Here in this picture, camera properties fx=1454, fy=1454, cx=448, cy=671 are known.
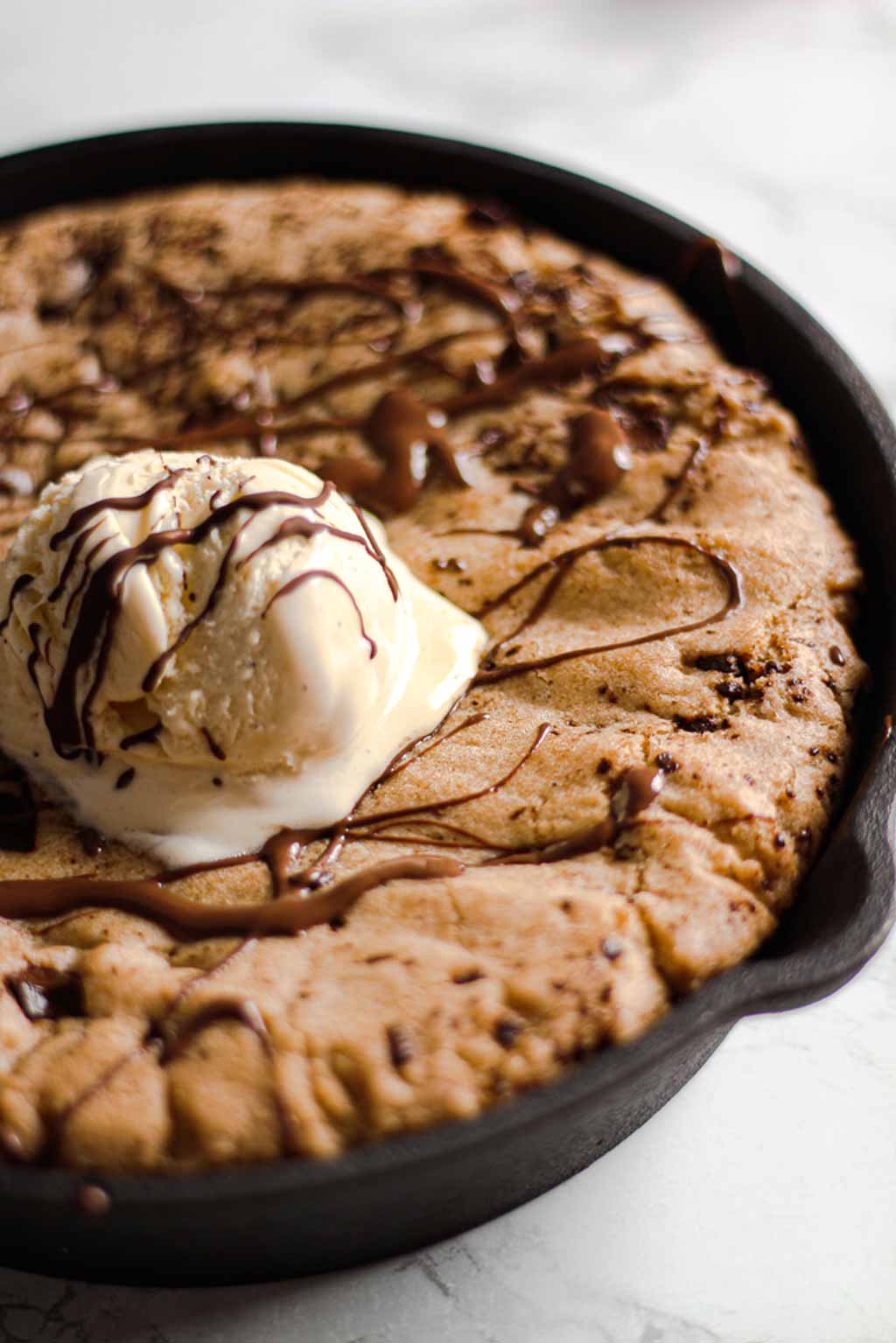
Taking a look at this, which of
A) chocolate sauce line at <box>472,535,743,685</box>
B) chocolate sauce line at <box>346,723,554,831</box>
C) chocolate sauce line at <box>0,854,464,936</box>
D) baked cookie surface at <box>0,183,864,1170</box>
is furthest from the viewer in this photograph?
chocolate sauce line at <box>472,535,743,685</box>

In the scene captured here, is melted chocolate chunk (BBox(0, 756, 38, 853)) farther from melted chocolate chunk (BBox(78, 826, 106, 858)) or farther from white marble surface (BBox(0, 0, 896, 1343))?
white marble surface (BBox(0, 0, 896, 1343))

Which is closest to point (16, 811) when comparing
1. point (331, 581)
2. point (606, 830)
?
point (331, 581)

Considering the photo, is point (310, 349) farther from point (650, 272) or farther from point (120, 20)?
point (120, 20)

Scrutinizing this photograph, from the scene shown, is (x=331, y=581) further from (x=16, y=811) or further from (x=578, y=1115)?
(x=578, y=1115)

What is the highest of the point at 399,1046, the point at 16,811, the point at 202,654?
the point at 202,654

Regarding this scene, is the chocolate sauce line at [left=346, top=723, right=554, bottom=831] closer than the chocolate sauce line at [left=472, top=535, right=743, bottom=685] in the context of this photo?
Yes

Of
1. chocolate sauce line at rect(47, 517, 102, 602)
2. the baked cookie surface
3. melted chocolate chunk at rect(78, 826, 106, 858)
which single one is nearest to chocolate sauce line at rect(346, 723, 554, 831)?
the baked cookie surface

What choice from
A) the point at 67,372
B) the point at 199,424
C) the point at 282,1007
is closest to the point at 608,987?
the point at 282,1007
